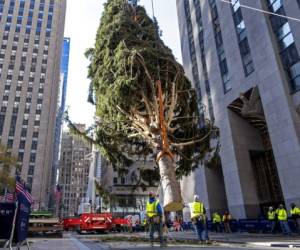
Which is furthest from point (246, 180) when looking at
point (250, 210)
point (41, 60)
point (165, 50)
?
point (41, 60)

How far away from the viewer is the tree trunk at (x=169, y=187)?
1264 cm

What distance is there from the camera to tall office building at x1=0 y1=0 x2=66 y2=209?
244ft

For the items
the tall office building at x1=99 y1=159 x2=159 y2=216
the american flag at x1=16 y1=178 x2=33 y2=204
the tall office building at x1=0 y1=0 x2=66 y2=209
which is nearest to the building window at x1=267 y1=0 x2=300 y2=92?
the tall office building at x1=99 y1=159 x2=159 y2=216

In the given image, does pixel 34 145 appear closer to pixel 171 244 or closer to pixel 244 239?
pixel 244 239

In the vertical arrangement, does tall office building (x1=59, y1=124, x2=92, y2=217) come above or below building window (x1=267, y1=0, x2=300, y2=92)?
above

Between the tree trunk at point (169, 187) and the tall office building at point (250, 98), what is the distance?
446 inches

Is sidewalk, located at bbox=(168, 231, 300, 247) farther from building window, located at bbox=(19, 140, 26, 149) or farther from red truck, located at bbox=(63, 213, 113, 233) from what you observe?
building window, located at bbox=(19, 140, 26, 149)

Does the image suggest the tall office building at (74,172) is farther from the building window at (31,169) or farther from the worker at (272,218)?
the worker at (272,218)

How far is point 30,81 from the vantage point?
82438mm

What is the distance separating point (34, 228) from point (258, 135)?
2094 centimetres

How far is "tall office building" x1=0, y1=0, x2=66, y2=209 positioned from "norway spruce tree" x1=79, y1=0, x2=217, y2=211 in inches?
2284

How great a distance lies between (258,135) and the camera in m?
28.8

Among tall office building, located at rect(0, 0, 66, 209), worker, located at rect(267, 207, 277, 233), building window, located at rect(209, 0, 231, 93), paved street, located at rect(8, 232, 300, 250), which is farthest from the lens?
tall office building, located at rect(0, 0, 66, 209)

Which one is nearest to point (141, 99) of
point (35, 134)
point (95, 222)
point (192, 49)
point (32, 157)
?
point (95, 222)
